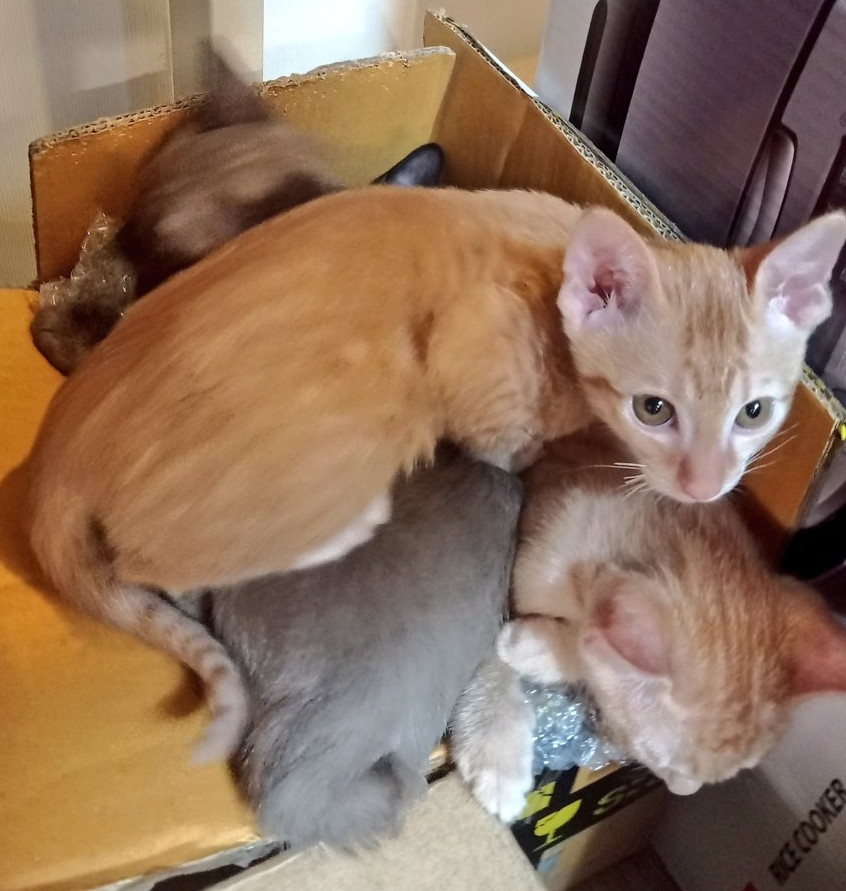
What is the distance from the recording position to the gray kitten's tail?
0.92 metres

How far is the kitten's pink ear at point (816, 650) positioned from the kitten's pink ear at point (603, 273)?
365mm

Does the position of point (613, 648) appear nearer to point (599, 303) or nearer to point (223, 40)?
point (599, 303)

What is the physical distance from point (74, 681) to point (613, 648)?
57 centimetres

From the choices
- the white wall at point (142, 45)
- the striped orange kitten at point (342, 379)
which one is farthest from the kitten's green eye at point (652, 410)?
the white wall at point (142, 45)

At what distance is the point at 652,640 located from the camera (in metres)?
0.87

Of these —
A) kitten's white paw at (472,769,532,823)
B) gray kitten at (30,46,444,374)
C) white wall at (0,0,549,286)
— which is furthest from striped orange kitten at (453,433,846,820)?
white wall at (0,0,549,286)

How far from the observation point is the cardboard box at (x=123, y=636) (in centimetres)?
93

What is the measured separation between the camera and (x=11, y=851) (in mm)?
901

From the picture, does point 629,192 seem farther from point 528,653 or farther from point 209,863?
point 209,863

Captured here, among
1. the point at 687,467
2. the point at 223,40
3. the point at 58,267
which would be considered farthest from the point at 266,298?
the point at 223,40

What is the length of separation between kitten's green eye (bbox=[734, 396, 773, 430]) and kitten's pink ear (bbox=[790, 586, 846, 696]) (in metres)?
0.21

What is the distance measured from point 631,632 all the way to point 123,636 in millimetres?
548

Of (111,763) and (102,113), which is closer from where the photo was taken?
(111,763)

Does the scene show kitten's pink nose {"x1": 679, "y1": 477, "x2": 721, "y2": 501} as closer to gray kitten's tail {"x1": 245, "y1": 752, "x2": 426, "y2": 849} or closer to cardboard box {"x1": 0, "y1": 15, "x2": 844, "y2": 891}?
cardboard box {"x1": 0, "y1": 15, "x2": 844, "y2": 891}
